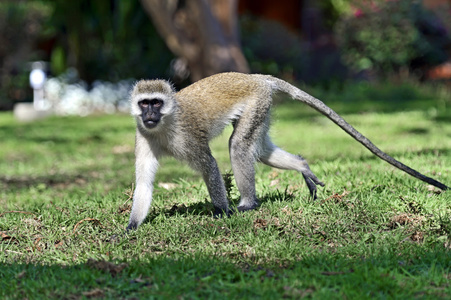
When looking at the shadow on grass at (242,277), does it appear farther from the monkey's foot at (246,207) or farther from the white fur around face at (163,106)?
the white fur around face at (163,106)

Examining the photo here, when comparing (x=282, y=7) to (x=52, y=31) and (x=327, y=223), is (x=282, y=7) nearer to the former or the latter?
(x=52, y=31)

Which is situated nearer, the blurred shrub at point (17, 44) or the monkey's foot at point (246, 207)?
the monkey's foot at point (246, 207)

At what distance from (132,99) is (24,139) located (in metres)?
6.99

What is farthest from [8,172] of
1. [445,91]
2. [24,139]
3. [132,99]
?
[445,91]

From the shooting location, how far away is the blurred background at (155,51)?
55.2 feet

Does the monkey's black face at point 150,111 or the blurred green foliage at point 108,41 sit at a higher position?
the monkey's black face at point 150,111

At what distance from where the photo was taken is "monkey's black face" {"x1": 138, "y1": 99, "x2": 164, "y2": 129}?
5109 mm

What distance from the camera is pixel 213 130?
219 inches

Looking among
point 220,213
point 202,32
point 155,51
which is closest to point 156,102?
point 220,213

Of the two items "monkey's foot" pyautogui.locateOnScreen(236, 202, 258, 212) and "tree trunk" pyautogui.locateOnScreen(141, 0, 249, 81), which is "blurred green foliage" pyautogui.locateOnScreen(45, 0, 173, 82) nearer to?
"tree trunk" pyautogui.locateOnScreen(141, 0, 249, 81)

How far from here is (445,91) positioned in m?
15.5

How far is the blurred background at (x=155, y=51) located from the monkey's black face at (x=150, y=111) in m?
10.1

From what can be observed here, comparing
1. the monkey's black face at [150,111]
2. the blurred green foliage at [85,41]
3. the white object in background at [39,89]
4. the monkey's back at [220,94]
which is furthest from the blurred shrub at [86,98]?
the monkey's black face at [150,111]

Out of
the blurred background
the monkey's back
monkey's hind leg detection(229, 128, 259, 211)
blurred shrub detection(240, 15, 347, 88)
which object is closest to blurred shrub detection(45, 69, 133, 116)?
the blurred background
